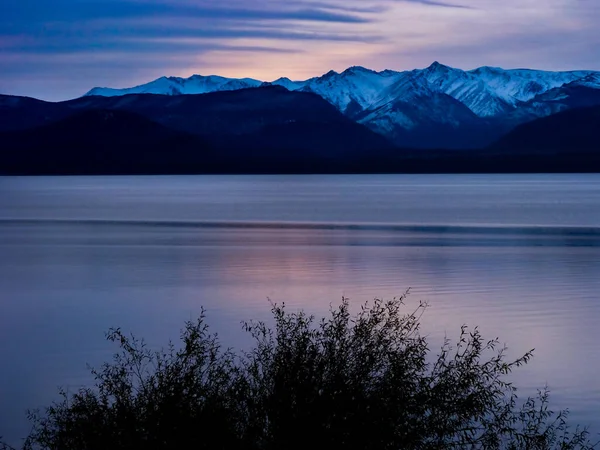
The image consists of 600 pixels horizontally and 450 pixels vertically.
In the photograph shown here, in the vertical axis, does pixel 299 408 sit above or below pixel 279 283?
above

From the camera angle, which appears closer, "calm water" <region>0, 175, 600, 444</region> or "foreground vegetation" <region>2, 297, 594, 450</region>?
"foreground vegetation" <region>2, 297, 594, 450</region>

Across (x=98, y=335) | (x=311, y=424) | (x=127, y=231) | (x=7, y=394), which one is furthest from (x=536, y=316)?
(x=127, y=231)

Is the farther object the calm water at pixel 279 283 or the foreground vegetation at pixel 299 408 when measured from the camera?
the calm water at pixel 279 283

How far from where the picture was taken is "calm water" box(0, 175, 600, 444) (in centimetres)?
1459

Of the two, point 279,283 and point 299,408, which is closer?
point 299,408

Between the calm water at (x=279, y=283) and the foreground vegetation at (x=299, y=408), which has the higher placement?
the foreground vegetation at (x=299, y=408)

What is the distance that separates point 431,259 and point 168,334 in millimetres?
14005

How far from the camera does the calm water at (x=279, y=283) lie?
14.6 metres

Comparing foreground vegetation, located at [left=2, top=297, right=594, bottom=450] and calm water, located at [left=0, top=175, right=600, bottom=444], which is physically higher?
foreground vegetation, located at [left=2, top=297, right=594, bottom=450]

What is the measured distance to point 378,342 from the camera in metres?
8.80

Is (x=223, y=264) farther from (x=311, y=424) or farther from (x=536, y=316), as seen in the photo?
(x=311, y=424)

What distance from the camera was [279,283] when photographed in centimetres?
2367

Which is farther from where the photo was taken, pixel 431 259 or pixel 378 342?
pixel 431 259

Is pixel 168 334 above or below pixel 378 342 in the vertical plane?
below
